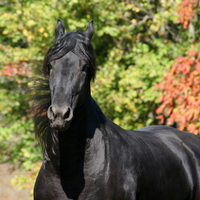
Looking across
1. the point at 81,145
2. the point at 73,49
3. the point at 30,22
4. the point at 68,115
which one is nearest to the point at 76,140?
the point at 81,145

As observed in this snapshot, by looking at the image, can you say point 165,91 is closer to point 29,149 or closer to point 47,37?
point 47,37

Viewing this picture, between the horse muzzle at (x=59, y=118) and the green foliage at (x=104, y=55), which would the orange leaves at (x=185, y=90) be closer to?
the green foliage at (x=104, y=55)

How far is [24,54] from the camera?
302 inches

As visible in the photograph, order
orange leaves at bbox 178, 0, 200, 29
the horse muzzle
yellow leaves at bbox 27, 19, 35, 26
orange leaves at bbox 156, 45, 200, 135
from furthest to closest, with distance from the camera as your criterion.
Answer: yellow leaves at bbox 27, 19, 35, 26 < orange leaves at bbox 178, 0, 200, 29 < orange leaves at bbox 156, 45, 200, 135 < the horse muzzle

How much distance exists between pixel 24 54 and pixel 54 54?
5.75 metres

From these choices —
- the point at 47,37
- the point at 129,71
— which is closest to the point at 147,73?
the point at 129,71

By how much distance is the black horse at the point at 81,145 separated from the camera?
6.83 ft

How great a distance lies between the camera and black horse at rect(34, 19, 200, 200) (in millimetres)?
2082

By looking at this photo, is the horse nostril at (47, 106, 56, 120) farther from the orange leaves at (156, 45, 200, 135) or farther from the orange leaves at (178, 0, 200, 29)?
the orange leaves at (178, 0, 200, 29)

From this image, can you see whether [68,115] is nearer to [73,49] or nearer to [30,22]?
[73,49]

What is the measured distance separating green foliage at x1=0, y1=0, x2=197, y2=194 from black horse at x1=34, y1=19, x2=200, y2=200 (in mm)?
4595

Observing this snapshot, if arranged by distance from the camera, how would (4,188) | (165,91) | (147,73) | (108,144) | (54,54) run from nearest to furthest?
(54,54), (108,144), (165,91), (147,73), (4,188)

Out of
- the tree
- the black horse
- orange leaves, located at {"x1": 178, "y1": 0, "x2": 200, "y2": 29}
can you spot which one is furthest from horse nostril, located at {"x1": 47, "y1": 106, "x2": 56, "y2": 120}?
orange leaves, located at {"x1": 178, "y1": 0, "x2": 200, "y2": 29}

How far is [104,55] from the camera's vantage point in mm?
8344
